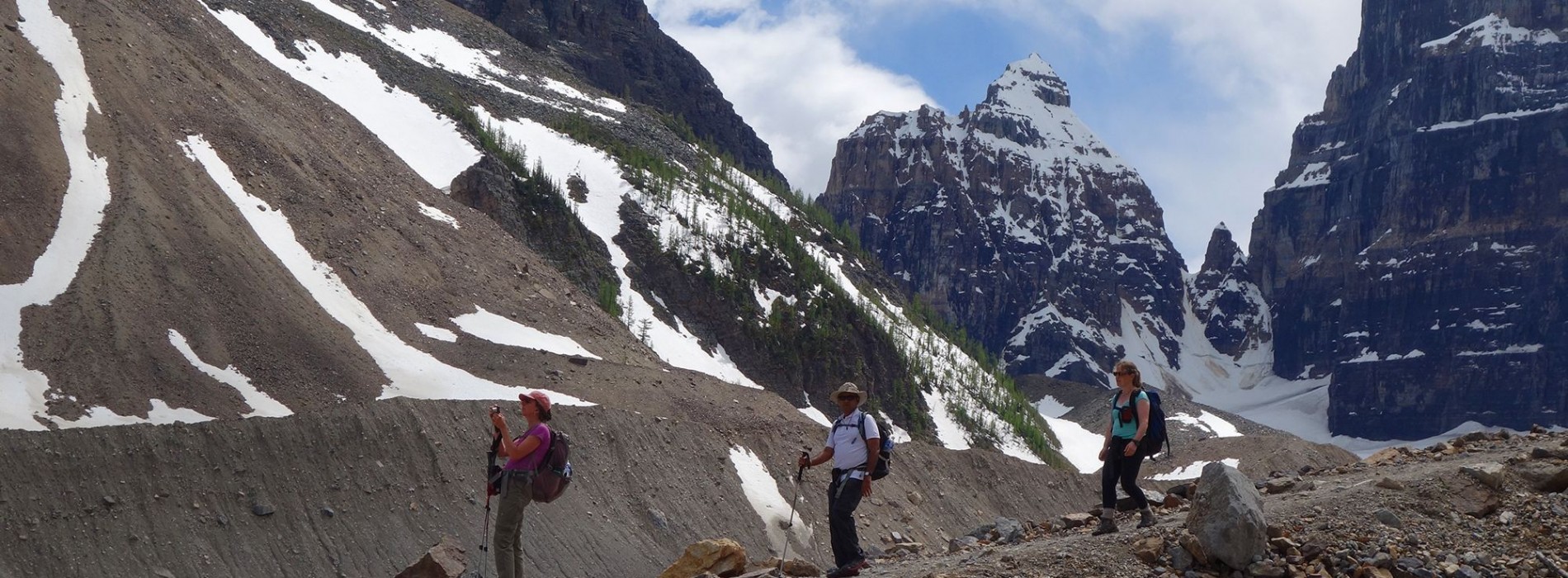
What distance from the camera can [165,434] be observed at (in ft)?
88.3

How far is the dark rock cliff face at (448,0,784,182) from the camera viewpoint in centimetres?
13725

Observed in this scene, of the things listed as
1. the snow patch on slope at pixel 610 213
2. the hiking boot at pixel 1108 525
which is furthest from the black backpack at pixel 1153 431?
the snow patch on slope at pixel 610 213

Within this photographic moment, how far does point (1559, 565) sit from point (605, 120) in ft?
314

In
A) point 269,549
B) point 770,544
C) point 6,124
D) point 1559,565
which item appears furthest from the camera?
point 6,124

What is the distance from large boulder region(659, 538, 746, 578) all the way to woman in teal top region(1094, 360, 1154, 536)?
4929 mm

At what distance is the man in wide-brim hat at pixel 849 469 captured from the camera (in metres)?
16.8

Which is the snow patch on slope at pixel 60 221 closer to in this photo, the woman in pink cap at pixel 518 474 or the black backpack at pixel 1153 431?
the woman in pink cap at pixel 518 474

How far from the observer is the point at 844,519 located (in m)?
16.9

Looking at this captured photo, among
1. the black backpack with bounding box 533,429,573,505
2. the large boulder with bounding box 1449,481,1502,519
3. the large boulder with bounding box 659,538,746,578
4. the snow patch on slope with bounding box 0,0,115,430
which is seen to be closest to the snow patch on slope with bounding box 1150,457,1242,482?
the snow patch on slope with bounding box 0,0,115,430

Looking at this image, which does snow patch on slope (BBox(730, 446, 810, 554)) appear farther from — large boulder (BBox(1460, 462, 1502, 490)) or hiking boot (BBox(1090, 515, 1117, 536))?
large boulder (BBox(1460, 462, 1502, 490))

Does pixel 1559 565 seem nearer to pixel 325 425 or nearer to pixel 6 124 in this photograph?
pixel 325 425

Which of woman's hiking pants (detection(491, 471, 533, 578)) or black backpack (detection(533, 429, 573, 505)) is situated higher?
black backpack (detection(533, 429, 573, 505))

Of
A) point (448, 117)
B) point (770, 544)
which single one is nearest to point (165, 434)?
point (770, 544)

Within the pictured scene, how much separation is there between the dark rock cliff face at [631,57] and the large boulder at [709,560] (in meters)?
114
